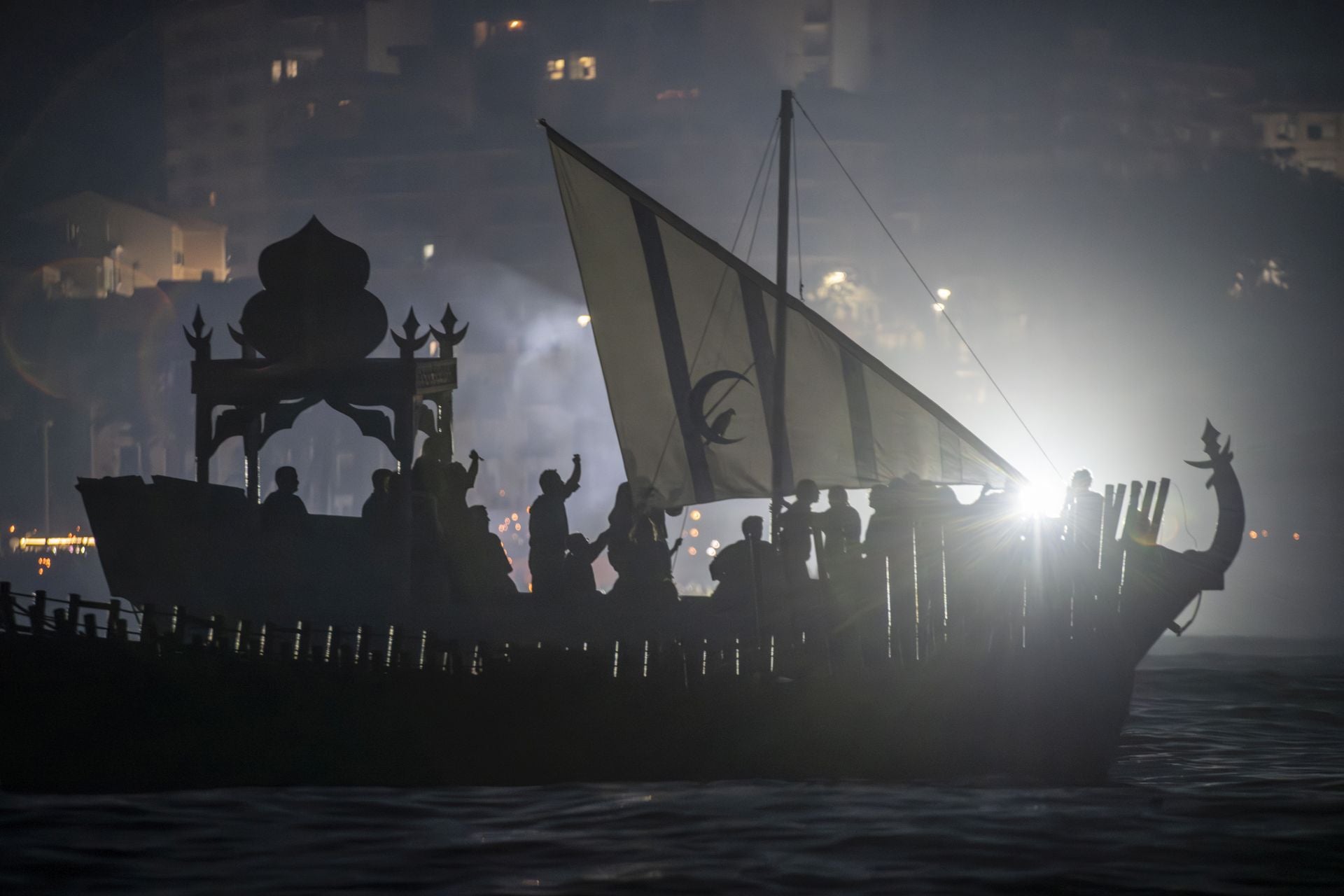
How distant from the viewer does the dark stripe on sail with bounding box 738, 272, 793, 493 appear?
18.8 metres

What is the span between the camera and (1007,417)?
3952 inches

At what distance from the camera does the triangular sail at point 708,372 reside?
715 inches

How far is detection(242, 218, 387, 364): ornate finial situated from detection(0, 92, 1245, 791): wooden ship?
0.09ft

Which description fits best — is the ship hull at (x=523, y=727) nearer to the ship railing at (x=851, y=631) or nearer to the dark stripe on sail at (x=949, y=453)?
the ship railing at (x=851, y=631)

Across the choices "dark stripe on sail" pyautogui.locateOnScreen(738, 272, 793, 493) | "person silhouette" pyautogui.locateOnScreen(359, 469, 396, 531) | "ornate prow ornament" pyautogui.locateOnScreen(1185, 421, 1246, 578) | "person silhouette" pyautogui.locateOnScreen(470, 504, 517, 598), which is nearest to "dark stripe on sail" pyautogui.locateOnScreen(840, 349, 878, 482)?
"dark stripe on sail" pyautogui.locateOnScreen(738, 272, 793, 493)

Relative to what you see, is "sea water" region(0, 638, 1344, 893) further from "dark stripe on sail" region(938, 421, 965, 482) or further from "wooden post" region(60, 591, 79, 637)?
"dark stripe on sail" region(938, 421, 965, 482)

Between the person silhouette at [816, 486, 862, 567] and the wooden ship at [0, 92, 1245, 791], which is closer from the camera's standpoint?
the wooden ship at [0, 92, 1245, 791]

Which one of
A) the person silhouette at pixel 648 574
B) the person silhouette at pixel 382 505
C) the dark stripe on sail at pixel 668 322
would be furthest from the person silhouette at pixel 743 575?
the person silhouette at pixel 382 505

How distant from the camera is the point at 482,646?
14180 mm

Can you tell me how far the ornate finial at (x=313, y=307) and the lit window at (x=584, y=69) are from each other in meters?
95.6

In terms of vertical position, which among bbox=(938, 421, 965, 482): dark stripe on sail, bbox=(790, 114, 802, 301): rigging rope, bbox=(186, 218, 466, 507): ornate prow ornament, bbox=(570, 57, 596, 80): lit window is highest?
bbox=(570, 57, 596, 80): lit window

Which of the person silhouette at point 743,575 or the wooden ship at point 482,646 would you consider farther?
the person silhouette at point 743,575

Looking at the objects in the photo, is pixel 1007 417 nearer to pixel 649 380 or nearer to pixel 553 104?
pixel 553 104

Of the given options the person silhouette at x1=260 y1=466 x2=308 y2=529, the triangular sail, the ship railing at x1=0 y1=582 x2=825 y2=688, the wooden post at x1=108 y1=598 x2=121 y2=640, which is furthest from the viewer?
the triangular sail
